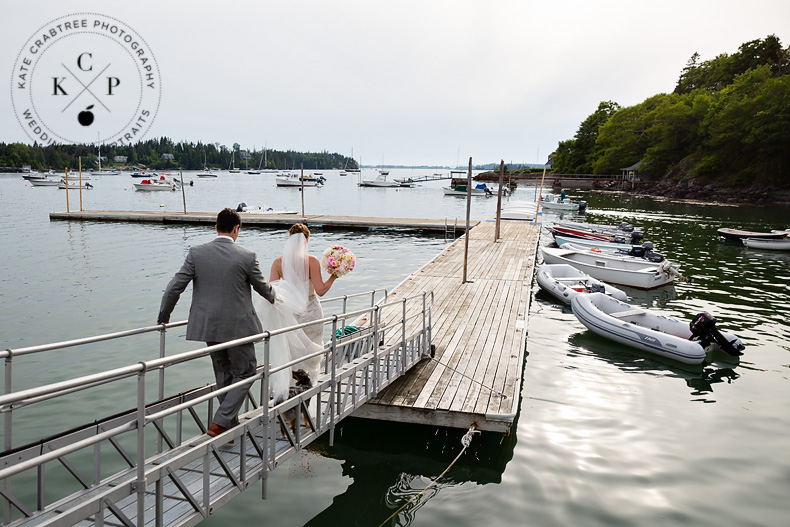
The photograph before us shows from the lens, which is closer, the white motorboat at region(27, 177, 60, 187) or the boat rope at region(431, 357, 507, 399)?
the boat rope at region(431, 357, 507, 399)

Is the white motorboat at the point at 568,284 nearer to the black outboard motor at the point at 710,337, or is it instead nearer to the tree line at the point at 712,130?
the black outboard motor at the point at 710,337

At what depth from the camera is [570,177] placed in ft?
348

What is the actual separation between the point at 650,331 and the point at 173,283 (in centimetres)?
1020

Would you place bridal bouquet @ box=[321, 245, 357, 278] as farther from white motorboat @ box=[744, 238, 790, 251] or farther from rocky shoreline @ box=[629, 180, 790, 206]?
rocky shoreline @ box=[629, 180, 790, 206]

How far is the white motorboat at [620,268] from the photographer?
17.5m

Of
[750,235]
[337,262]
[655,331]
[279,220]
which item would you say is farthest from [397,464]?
[750,235]

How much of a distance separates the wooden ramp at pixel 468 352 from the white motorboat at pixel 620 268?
11.1 ft

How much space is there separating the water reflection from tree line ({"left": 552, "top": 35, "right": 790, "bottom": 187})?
72.0m

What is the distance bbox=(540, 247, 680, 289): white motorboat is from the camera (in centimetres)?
1755

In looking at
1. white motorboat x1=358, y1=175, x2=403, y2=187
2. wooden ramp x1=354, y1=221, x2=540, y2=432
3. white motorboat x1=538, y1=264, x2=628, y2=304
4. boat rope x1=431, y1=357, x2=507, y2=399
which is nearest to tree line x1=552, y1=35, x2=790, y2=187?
white motorboat x1=358, y1=175, x2=403, y2=187

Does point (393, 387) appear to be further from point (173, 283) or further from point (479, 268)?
point (479, 268)

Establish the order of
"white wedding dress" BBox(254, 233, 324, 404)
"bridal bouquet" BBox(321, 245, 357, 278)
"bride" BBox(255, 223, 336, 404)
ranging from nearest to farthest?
1. "white wedding dress" BBox(254, 233, 324, 404)
2. "bride" BBox(255, 223, 336, 404)
3. "bridal bouquet" BBox(321, 245, 357, 278)

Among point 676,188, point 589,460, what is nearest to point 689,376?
point 589,460

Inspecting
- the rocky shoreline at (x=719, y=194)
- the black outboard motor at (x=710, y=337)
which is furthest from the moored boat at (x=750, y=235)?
the rocky shoreline at (x=719, y=194)
